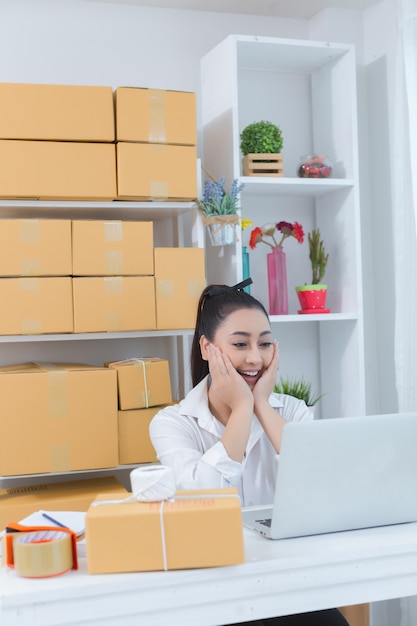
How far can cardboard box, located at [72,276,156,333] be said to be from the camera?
2.57 m

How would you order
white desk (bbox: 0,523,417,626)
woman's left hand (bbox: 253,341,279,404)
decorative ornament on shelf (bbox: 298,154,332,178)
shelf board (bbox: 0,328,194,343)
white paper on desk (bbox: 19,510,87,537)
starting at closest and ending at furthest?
white desk (bbox: 0,523,417,626)
white paper on desk (bbox: 19,510,87,537)
woman's left hand (bbox: 253,341,279,404)
shelf board (bbox: 0,328,194,343)
decorative ornament on shelf (bbox: 298,154,332,178)

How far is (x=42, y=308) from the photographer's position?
2.54 m

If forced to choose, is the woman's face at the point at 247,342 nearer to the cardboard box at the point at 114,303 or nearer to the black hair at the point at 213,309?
the black hair at the point at 213,309

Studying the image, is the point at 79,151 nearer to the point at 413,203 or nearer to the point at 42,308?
the point at 42,308

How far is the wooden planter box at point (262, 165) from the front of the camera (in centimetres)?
292

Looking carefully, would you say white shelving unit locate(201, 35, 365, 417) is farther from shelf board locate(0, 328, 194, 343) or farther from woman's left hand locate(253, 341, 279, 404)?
woman's left hand locate(253, 341, 279, 404)

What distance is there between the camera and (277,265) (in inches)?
118

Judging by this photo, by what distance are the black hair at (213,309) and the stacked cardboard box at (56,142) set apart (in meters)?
0.54

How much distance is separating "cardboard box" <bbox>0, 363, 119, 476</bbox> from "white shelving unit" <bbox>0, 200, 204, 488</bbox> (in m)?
0.14

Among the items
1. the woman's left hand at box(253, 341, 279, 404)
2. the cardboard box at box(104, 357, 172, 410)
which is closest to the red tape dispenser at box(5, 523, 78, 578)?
the woman's left hand at box(253, 341, 279, 404)

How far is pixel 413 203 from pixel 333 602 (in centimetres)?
179

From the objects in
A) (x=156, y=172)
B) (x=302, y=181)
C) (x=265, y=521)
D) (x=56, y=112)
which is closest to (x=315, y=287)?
(x=302, y=181)

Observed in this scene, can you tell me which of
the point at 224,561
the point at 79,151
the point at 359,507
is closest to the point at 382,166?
the point at 79,151

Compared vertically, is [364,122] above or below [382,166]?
above
